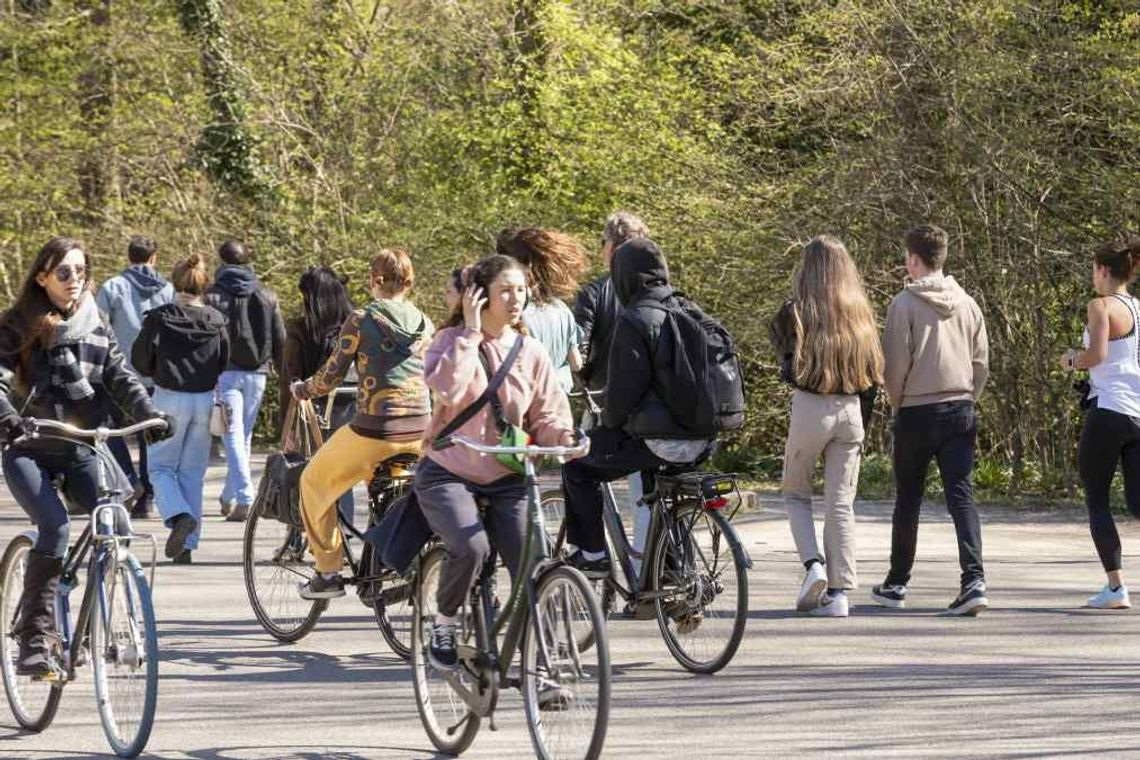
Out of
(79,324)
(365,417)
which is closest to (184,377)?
(365,417)

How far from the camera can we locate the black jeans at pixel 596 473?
8.95 m

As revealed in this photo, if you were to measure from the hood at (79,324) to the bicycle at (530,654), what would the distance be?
174cm

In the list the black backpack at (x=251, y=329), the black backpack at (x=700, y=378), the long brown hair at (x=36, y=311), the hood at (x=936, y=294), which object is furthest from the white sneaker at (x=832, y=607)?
the black backpack at (x=251, y=329)

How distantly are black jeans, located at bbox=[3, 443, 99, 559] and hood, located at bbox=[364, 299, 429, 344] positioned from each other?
6.64 ft

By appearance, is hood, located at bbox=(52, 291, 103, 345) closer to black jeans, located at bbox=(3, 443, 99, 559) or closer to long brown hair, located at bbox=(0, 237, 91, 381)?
long brown hair, located at bbox=(0, 237, 91, 381)

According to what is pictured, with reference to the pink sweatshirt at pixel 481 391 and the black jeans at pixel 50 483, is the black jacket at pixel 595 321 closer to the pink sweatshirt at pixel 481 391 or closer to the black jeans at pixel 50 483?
the pink sweatshirt at pixel 481 391

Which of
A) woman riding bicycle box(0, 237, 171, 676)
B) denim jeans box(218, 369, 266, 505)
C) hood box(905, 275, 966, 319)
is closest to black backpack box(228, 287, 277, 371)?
denim jeans box(218, 369, 266, 505)

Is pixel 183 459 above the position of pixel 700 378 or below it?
below

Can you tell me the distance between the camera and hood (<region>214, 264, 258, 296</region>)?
1542 cm

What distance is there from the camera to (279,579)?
32.5 feet

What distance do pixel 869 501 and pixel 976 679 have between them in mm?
8022

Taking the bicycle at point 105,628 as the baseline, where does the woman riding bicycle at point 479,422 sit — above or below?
above

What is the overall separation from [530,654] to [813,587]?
386 cm

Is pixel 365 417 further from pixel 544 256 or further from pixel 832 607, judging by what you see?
pixel 832 607
